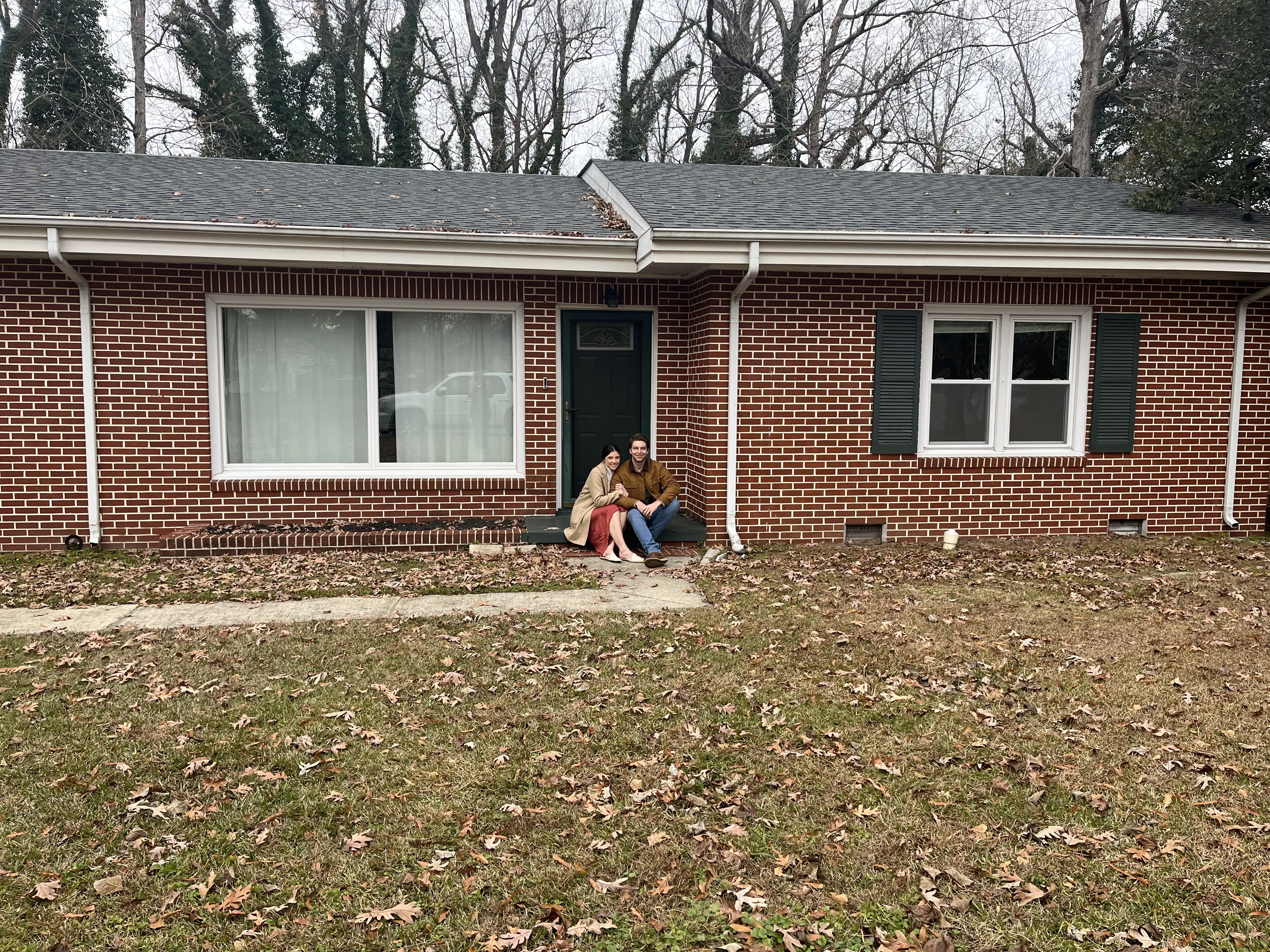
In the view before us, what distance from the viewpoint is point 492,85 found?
82.4ft

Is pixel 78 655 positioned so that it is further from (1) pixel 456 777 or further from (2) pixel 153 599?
(1) pixel 456 777

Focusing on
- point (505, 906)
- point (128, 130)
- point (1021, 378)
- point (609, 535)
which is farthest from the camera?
point (128, 130)

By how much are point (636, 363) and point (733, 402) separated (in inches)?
62.6

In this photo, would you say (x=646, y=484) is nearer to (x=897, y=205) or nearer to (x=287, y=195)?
(x=897, y=205)

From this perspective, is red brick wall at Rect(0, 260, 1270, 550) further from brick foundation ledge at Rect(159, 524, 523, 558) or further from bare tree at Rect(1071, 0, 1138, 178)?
bare tree at Rect(1071, 0, 1138, 178)

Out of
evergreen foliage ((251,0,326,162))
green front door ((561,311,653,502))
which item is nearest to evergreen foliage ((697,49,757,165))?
evergreen foliage ((251,0,326,162))

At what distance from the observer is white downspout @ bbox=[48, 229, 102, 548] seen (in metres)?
8.44

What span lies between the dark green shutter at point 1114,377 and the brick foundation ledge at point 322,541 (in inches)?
229

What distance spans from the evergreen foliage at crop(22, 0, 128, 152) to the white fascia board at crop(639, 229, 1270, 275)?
18.0 metres

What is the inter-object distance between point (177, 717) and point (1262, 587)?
7.62 meters

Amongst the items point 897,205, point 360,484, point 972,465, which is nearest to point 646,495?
point 360,484

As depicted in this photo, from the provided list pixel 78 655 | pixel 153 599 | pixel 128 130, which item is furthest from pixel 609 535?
pixel 128 130

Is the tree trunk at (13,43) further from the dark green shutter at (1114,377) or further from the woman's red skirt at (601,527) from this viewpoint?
the dark green shutter at (1114,377)

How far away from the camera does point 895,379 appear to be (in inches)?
360
